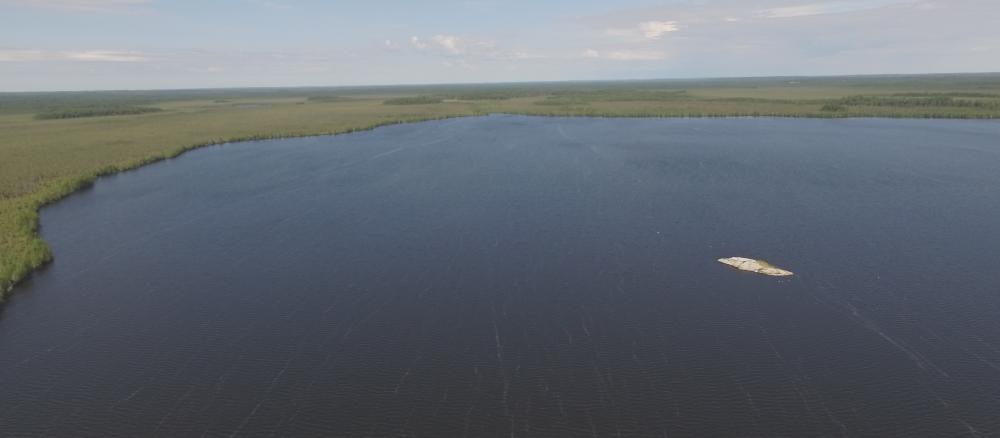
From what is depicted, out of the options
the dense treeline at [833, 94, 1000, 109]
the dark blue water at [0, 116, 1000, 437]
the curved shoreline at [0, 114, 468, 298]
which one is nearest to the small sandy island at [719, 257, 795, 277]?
the dark blue water at [0, 116, 1000, 437]

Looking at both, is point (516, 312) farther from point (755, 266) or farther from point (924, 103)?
point (924, 103)

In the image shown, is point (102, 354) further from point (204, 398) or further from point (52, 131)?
point (52, 131)

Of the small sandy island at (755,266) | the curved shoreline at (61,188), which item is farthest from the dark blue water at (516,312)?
the curved shoreline at (61,188)

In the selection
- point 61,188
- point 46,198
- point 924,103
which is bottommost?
point 46,198

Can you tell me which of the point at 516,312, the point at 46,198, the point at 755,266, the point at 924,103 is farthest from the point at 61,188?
the point at 924,103

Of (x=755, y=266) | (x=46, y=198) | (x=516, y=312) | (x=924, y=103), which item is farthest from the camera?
(x=924, y=103)

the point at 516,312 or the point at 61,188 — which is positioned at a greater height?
the point at 61,188

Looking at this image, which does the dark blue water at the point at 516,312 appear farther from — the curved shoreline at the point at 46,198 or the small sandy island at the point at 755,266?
the curved shoreline at the point at 46,198

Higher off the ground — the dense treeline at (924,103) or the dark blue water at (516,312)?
the dense treeline at (924,103)
